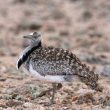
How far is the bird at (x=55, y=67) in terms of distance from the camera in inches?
432

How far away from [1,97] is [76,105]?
4.83 feet

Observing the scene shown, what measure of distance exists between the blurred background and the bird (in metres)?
0.51

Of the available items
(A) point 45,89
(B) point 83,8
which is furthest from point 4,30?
(A) point 45,89

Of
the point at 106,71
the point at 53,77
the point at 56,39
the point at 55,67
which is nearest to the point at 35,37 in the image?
the point at 55,67

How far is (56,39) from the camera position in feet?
78.5

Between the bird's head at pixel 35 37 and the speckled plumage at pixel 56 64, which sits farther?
the bird's head at pixel 35 37

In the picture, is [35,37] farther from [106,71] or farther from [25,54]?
[106,71]

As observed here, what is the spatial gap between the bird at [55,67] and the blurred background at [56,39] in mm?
506

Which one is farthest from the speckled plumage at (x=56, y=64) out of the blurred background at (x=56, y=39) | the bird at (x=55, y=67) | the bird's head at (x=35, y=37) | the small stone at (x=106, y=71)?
the small stone at (x=106, y=71)

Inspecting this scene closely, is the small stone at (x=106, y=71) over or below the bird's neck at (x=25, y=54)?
below

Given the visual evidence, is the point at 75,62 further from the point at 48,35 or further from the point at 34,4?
the point at 34,4

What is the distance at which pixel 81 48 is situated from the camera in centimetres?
2200

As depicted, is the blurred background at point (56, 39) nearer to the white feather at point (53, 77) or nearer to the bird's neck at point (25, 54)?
the white feather at point (53, 77)

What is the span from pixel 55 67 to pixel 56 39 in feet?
Answer: 42.1
